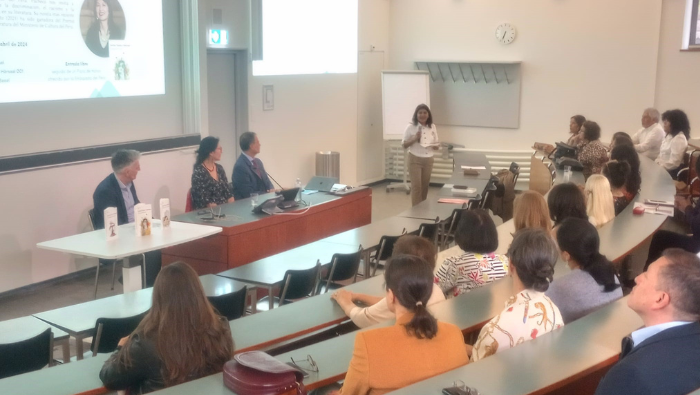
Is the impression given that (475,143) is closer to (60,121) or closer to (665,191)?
(665,191)

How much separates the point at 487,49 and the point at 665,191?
544 cm

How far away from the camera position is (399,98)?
35.2 ft

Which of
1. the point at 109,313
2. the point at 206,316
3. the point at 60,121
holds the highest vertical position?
the point at 60,121

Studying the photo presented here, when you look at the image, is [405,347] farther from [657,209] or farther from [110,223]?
[657,209]

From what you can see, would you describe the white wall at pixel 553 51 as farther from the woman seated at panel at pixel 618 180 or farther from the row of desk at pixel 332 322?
the row of desk at pixel 332 322

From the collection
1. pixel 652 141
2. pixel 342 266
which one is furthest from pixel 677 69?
pixel 342 266

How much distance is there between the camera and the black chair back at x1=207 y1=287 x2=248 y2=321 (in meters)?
3.80

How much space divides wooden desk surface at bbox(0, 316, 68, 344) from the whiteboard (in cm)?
771

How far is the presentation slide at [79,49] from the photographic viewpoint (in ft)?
19.0

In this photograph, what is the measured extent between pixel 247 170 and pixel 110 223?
7.36 feet

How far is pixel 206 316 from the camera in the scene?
275 cm

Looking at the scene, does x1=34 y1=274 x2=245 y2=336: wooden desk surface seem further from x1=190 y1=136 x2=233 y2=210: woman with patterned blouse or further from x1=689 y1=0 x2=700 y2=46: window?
x1=689 y1=0 x2=700 y2=46: window

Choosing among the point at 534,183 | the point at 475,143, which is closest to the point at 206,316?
the point at 534,183

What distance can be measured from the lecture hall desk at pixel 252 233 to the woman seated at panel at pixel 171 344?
8.83ft
